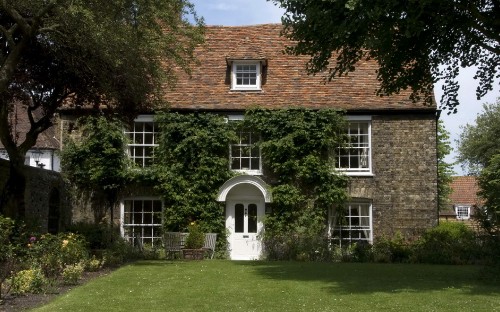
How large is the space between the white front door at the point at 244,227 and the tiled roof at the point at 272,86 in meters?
3.60

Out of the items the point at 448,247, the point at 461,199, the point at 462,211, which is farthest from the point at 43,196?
the point at 462,211

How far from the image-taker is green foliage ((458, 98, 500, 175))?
47.4 m

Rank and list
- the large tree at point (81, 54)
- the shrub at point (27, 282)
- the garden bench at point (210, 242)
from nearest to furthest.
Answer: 1. the shrub at point (27, 282)
2. the large tree at point (81, 54)
3. the garden bench at point (210, 242)

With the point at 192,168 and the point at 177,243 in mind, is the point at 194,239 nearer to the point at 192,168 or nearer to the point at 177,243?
the point at 177,243

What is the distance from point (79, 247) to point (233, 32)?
13.9 meters

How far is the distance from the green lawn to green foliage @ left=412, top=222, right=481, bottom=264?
3398mm

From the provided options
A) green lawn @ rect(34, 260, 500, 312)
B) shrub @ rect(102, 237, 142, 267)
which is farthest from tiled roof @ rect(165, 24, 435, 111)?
green lawn @ rect(34, 260, 500, 312)

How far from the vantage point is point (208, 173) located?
25094mm

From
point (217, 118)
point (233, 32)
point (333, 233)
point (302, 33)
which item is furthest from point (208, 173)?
point (302, 33)

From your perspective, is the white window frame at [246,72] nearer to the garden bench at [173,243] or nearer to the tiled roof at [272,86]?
the tiled roof at [272,86]

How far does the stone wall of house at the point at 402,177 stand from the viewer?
82.5 ft

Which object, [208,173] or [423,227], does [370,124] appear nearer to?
[423,227]

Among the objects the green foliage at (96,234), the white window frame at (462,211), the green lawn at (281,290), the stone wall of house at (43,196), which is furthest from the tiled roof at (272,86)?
the white window frame at (462,211)

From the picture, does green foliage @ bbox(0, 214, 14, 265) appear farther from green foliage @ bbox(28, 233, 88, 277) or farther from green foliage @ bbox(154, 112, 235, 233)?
green foliage @ bbox(154, 112, 235, 233)
